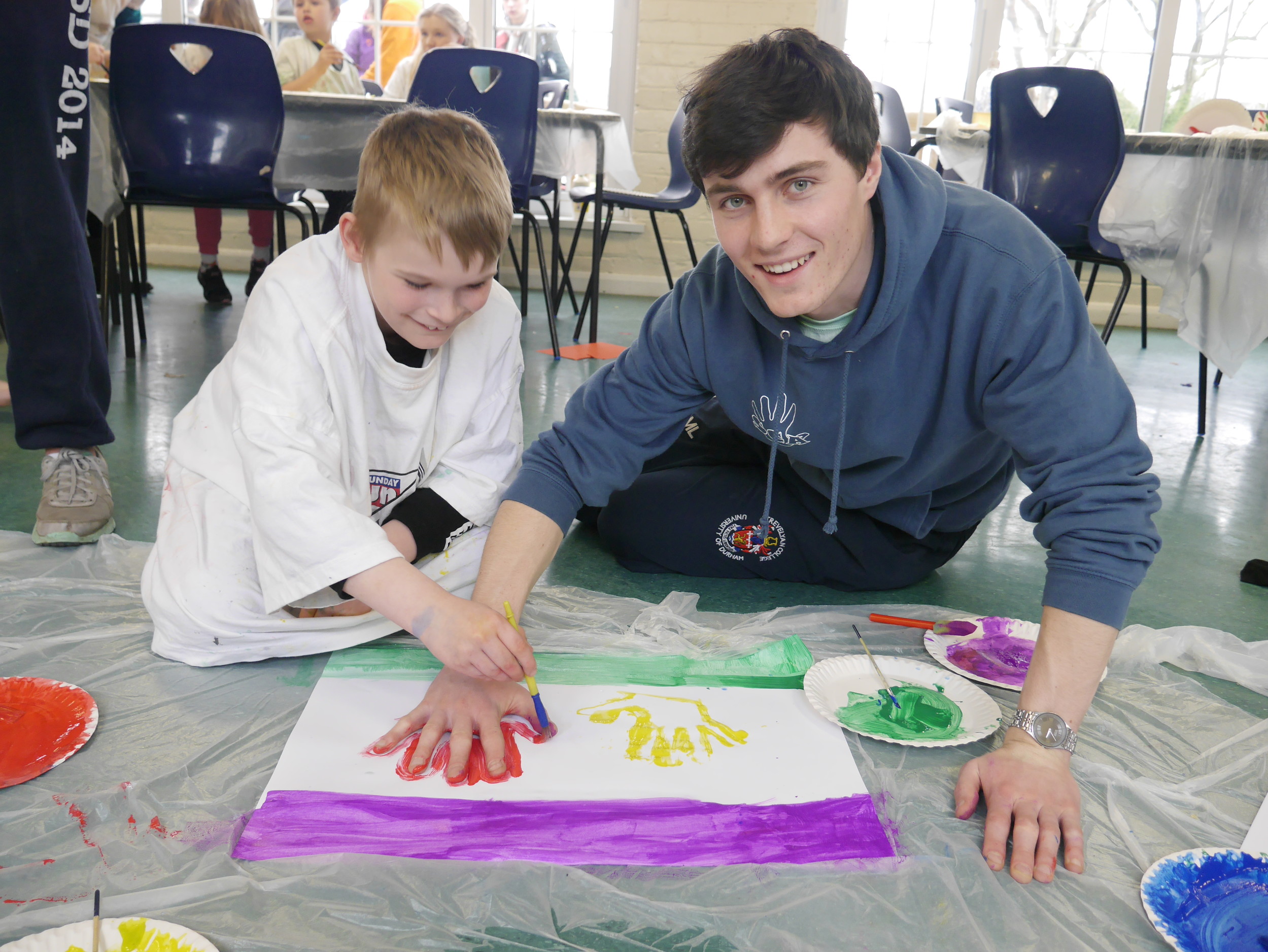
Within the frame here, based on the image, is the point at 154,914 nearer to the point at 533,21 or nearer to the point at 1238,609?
the point at 1238,609

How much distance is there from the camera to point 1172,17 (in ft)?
15.2

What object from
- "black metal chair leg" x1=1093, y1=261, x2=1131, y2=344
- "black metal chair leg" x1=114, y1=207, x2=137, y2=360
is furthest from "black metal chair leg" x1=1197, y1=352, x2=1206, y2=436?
"black metal chair leg" x1=114, y1=207, x2=137, y2=360

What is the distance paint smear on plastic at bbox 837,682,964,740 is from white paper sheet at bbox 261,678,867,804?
0.04m

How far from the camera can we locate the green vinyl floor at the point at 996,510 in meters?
1.52

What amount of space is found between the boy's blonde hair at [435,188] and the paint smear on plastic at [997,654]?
2.48 feet

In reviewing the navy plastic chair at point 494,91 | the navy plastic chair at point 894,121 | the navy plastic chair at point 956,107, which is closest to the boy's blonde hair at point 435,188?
the navy plastic chair at point 494,91

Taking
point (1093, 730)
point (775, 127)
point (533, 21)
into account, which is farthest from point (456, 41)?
point (1093, 730)

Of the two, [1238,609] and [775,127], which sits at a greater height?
[775,127]

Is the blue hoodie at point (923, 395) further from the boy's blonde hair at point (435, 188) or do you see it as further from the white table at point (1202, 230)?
the white table at point (1202, 230)

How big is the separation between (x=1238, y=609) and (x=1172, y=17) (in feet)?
13.8

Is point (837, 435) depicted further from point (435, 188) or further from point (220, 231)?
point (220, 231)

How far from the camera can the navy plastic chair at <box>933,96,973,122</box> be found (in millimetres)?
4246

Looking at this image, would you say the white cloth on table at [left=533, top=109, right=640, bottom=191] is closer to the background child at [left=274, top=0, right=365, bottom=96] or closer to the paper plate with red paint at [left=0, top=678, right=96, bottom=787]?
the background child at [left=274, top=0, right=365, bottom=96]

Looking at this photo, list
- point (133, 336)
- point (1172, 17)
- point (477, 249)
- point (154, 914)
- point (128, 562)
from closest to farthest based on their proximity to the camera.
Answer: point (154, 914)
point (477, 249)
point (128, 562)
point (133, 336)
point (1172, 17)
